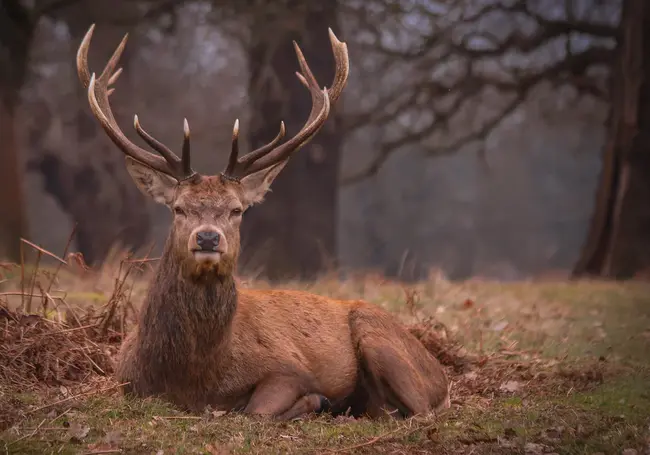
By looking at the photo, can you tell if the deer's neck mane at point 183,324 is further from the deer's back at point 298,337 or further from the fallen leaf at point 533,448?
the fallen leaf at point 533,448

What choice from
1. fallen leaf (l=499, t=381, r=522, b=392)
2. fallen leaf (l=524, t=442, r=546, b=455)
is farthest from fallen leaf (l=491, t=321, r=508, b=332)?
fallen leaf (l=524, t=442, r=546, b=455)

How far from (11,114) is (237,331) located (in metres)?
12.0

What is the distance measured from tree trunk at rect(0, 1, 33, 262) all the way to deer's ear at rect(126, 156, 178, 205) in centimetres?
1054

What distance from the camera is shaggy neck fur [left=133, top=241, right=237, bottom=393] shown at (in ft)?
19.7

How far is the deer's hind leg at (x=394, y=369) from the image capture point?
6.41 meters

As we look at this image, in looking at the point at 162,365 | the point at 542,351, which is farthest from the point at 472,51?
the point at 162,365

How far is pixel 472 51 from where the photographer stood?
16844 millimetres

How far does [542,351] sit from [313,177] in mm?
8782

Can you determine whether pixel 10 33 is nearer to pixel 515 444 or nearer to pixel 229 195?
pixel 229 195

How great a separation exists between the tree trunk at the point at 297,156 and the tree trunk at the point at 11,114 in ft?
13.2

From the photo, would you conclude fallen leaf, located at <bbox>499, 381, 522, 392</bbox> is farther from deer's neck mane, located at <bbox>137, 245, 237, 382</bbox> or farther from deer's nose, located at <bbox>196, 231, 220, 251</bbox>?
deer's nose, located at <bbox>196, 231, 220, 251</bbox>

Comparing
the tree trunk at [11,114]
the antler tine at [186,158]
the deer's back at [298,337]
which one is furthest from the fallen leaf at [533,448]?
the tree trunk at [11,114]

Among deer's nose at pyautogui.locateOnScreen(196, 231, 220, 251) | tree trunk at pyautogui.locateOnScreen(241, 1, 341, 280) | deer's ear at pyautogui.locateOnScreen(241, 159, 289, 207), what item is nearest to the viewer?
deer's nose at pyautogui.locateOnScreen(196, 231, 220, 251)

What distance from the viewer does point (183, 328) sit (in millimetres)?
6035
